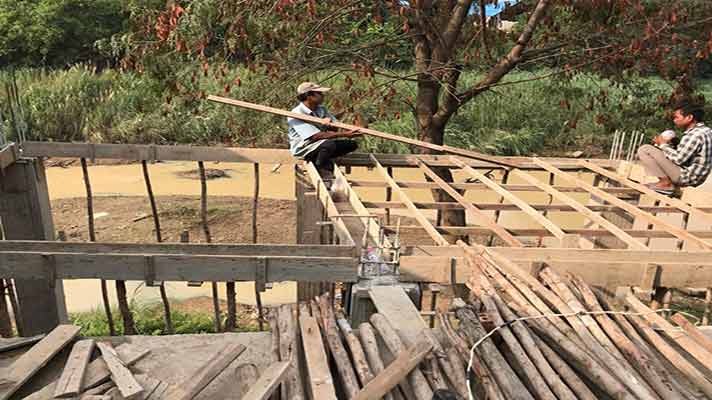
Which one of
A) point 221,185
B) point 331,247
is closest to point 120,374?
point 331,247

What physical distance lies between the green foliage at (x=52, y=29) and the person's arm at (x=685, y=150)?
63.1ft

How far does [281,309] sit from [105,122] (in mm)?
13431

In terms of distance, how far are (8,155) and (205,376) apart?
177 inches

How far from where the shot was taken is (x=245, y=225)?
9789mm

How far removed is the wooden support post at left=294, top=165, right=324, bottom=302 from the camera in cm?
571

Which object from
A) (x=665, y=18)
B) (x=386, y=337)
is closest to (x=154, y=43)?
(x=386, y=337)

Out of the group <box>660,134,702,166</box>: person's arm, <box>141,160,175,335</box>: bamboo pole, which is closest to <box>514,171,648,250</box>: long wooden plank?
<box>660,134,702,166</box>: person's arm

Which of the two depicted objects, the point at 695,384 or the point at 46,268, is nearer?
the point at 695,384

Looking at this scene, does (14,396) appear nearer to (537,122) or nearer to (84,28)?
(537,122)

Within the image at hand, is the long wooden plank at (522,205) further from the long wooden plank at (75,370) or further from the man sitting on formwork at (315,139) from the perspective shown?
the long wooden plank at (75,370)

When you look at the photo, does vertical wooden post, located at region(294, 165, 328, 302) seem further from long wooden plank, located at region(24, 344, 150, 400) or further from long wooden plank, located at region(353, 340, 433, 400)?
long wooden plank, located at region(353, 340, 433, 400)

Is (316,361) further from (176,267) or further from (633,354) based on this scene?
(633,354)

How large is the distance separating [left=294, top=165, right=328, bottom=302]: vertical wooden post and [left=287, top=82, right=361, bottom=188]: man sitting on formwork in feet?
1.08

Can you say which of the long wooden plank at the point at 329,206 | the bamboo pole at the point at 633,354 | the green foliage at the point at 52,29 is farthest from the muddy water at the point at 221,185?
the green foliage at the point at 52,29
